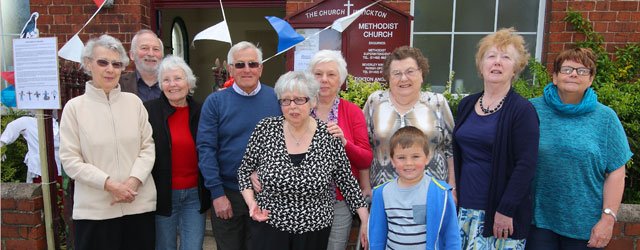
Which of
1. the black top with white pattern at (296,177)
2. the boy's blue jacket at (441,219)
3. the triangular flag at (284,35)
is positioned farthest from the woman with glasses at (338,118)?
the triangular flag at (284,35)

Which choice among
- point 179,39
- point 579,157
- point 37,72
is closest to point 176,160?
point 37,72

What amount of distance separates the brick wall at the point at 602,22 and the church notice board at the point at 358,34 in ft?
5.34

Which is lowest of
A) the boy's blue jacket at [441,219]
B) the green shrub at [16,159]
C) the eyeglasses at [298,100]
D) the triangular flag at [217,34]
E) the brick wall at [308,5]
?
the green shrub at [16,159]

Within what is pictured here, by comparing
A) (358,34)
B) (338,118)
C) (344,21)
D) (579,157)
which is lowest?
(579,157)

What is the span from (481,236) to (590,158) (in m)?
0.67

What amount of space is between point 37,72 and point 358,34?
295cm

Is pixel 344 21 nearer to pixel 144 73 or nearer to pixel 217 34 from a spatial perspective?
pixel 217 34

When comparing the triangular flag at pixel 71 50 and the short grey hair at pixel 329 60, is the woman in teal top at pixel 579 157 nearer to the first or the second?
the short grey hair at pixel 329 60

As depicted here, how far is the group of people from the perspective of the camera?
6.98 ft

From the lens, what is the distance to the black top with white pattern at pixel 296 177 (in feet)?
7.08

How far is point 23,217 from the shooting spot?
337 centimetres

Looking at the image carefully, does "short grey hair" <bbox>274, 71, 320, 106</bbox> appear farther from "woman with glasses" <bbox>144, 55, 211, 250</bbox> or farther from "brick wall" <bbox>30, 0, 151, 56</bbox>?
"brick wall" <bbox>30, 0, 151, 56</bbox>

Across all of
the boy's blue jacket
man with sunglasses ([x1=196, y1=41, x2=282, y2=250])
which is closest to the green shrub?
man with sunglasses ([x1=196, y1=41, x2=282, y2=250])

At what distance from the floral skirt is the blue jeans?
1.58m
